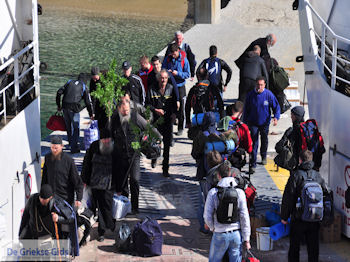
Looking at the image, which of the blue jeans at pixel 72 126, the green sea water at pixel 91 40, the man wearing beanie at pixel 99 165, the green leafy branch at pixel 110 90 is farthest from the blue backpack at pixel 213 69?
the green sea water at pixel 91 40

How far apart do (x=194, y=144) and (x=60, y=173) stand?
205cm

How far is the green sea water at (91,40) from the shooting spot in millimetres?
23609

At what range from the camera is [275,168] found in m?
12.7

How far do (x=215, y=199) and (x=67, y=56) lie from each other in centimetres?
1750

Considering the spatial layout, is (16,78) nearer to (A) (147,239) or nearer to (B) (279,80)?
(A) (147,239)

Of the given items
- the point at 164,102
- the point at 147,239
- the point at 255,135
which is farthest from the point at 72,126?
the point at 147,239

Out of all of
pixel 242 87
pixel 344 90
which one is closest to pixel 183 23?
pixel 242 87

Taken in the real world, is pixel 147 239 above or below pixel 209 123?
below

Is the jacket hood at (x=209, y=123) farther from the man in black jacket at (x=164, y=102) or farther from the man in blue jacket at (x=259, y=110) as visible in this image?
the man in blue jacket at (x=259, y=110)

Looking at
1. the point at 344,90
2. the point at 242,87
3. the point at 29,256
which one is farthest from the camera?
the point at 242,87

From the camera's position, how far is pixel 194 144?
10172 millimetres

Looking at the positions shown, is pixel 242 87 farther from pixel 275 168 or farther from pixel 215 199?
pixel 215 199

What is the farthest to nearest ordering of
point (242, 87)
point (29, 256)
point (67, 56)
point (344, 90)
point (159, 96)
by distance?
point (67, 56) < point (242, 87) < point (159, 96) < point (344, 90) < point (29, 256)

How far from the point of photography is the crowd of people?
805 centimetres
